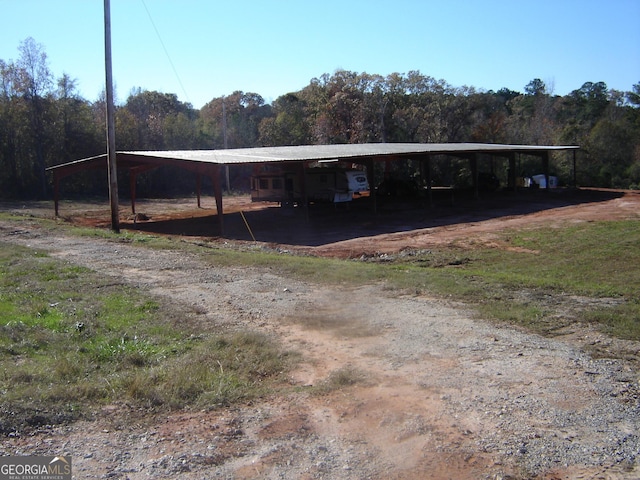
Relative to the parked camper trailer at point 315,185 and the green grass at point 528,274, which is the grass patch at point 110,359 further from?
the parked camper trailer at point 315,185

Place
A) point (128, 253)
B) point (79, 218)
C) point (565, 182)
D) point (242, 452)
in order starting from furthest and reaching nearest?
point (565, 182) → point (79, 218) → point (128, 253) → point (242, 452)

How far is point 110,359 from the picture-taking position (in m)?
6.86

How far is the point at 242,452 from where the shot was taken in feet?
15.5

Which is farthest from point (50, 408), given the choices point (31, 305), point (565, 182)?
point (565, 182)

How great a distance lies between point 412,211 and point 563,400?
25.4m

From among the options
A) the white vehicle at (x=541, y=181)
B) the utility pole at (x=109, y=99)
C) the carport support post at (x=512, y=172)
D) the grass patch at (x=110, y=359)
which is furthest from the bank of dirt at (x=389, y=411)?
the white vehicle at (x=541, y=181)

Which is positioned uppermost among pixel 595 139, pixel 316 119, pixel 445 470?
pixel 316 119

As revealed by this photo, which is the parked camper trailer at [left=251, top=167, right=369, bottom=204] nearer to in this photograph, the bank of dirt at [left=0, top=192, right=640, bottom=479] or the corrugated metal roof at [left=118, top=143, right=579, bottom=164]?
the corrugated metal roof at [left=118, top=143, right=579, bottom=164]

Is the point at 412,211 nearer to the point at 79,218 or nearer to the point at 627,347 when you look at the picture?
the point at 79,218

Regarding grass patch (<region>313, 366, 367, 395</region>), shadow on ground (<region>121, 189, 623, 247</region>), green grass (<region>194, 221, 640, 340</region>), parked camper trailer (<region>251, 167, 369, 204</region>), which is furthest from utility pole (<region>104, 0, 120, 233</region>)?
grass patch (<region>313, 366, 367, 395</region>)

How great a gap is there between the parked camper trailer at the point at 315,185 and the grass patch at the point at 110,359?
72.2 ft

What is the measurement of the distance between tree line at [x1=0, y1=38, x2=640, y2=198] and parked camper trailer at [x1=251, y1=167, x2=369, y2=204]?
1388 centimetres

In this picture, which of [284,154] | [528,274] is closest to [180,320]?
[528,274]

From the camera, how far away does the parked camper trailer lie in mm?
31764
